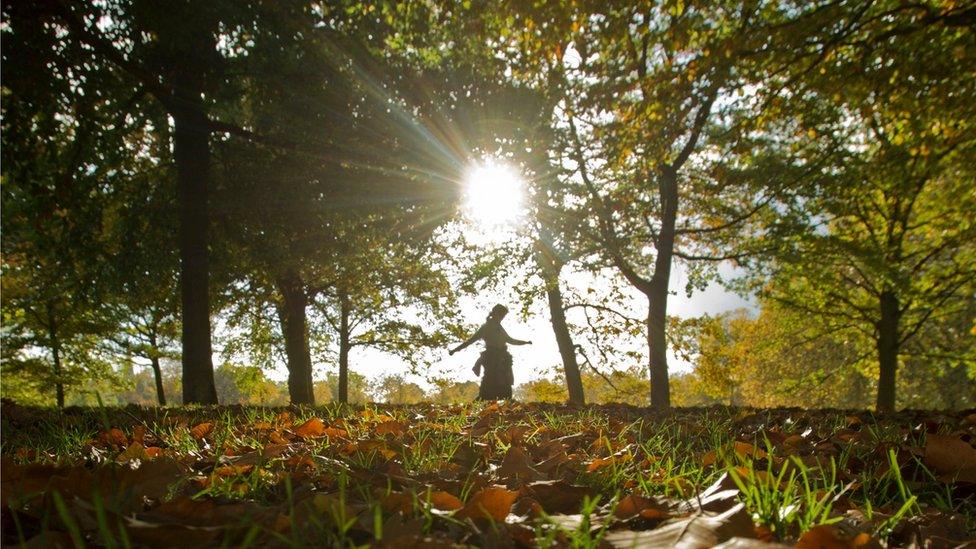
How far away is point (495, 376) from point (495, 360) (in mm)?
302

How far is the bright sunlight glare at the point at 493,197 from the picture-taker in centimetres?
Answer: 1075

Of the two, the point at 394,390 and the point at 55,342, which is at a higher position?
the point at 55,342

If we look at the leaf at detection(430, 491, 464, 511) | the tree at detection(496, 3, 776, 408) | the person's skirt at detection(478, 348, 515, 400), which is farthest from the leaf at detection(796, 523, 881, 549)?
the person's skirt at detection(478, 348, 515, 400)

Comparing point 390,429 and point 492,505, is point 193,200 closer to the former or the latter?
point 390,429

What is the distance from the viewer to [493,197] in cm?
1222

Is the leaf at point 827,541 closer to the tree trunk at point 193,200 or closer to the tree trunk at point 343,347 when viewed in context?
the tree trunk at point 193,200

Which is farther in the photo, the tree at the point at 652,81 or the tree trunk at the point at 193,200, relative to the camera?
the tree trunk at the point at 193,200

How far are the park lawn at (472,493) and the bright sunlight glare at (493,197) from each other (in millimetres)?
8269

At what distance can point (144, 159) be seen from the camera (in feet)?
36.5

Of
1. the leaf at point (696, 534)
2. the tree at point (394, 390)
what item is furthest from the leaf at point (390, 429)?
the tree at point (394, 390)

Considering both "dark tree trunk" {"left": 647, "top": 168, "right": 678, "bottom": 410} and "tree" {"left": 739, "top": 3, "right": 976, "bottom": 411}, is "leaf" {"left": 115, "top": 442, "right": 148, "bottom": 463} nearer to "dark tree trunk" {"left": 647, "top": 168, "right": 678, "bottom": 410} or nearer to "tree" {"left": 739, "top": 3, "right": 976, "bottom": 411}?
"tree" {"left": 739, "top": 3, "right": 976, "bottom": 411}

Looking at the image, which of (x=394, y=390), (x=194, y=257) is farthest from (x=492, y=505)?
(x=394, y=390)

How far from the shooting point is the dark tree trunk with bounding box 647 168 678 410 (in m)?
13.3

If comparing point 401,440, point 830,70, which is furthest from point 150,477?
point 830,70
